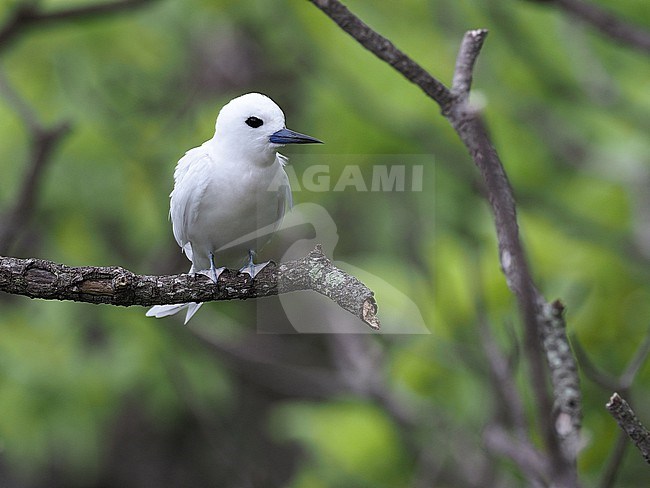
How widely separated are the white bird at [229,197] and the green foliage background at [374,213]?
2.16 m

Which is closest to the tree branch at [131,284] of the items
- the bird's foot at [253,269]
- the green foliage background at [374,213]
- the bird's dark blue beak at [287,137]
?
the bird's foot at [253,269]

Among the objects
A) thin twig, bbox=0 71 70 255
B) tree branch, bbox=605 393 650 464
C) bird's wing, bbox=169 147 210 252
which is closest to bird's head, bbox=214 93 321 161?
bird's wing, bbox=169 147 210 252

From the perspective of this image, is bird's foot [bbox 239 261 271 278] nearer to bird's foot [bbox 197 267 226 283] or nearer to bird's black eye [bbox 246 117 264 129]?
bird's foot [bbox 197 267 226 283]

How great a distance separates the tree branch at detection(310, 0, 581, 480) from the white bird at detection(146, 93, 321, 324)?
0.41 metres

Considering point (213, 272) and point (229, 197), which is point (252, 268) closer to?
point (213, 272)

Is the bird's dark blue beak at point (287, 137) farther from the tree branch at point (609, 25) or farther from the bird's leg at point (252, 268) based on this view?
the tree branch at point (609, 25)

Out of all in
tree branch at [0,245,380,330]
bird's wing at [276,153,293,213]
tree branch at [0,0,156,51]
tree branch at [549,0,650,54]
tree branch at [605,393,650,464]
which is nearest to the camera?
tree branch at [605,393,650,464]

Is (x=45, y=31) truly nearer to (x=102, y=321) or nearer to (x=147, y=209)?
(x=147, y=209)

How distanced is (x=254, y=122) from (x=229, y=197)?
413mm

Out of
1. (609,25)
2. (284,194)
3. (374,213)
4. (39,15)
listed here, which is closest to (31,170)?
(39,15)

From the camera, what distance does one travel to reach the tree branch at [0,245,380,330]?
1.98 m

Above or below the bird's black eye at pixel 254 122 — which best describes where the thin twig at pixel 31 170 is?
below

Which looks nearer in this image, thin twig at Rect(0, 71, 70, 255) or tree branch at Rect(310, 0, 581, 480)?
tree branch at Rect(310, 0, 581, 480)

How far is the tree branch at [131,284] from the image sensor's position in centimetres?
198
